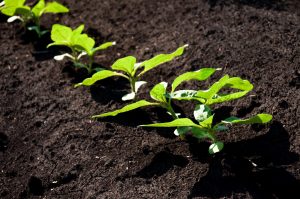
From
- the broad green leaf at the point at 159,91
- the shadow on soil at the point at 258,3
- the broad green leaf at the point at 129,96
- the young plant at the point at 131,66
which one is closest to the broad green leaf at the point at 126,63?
the young plant at the point at 131,66

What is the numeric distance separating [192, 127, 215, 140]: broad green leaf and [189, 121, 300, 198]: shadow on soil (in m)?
0.09

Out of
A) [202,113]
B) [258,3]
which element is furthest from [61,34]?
[258,3]

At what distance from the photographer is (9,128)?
7.47ft

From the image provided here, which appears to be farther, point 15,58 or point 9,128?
point 15,58

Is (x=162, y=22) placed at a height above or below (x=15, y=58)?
above

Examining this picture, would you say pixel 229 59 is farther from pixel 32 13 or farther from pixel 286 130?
pixel 32 13

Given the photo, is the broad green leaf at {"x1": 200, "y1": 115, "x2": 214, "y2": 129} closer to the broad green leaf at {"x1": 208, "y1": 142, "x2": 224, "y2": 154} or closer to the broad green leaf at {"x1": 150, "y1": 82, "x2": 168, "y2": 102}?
the broad green leaf at {"x1": 208, "y1": 142, "x2": 224, "y2": 154}

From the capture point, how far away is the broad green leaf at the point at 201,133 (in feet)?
6.16

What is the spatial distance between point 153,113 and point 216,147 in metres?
0.50

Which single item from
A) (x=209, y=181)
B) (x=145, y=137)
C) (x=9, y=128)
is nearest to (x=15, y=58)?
(x=9, y=128)

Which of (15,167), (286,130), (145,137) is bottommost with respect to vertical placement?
(15,167)

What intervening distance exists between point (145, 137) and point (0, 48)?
4.50ft

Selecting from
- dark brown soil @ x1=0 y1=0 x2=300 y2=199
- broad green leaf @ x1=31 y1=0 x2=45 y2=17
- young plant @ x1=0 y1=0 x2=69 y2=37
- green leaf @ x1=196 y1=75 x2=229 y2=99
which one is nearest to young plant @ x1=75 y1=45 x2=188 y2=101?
dark brown soil @ x1=0 y1=0 x2=300 y2=199

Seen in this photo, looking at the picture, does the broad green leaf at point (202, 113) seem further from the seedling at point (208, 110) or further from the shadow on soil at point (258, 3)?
the shadow on soil at point (258, 3)
